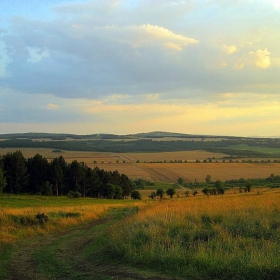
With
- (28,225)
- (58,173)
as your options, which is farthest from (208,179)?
(28,225)

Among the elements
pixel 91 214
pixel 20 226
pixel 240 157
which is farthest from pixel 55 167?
pixel 240 157

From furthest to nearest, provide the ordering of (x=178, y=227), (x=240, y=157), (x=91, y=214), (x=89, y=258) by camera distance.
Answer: (x=240, y=157) → (x=91, y=214) → (x=178, y=227) → (x=89, y=258)

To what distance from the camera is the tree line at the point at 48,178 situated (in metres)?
49.8

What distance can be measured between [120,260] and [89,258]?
1.19 meters

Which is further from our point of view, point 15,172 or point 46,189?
point 46,189

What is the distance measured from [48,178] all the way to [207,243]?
47.2 m

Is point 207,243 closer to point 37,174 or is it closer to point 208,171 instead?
point 37,174

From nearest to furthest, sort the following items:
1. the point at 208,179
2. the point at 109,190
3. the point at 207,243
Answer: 1. the point at 207,243
2. the point at 109,190
3. the point at 208,179

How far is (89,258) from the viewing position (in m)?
10.4

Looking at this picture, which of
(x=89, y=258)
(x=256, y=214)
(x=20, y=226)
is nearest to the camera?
(x=89, y=258)

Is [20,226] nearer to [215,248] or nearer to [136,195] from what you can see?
[215,248]

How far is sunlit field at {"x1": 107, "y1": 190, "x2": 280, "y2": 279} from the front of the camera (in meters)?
7.96

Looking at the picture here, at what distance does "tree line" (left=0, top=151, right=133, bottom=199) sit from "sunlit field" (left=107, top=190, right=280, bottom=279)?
3515 cm

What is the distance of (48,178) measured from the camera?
177 ft
